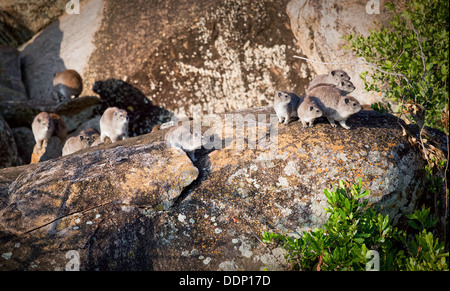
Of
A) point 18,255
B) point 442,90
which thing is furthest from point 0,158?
point 442,90

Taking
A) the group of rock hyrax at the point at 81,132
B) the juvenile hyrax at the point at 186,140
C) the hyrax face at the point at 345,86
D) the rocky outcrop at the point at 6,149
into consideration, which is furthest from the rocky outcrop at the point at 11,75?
the hyrax face at the point at 345,86

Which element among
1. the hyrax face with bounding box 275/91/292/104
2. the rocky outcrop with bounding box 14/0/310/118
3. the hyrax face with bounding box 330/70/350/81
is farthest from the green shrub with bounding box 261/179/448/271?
the rocky outcrop with bounding box 14/0/310/118

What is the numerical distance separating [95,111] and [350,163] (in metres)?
7.94

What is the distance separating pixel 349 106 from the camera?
499 cm

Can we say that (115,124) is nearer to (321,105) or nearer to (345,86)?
(321,105)

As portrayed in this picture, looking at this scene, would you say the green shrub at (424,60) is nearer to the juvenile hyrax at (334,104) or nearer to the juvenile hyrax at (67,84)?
the juvenile hyrax at (334,104)

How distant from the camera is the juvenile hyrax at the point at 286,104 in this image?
17.3ft

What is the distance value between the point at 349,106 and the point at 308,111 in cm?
54

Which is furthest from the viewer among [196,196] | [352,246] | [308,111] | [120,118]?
[120,118]

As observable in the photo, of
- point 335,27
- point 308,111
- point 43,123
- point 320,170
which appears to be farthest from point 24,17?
point 320,170

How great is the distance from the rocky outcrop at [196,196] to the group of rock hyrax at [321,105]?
7.8 inches

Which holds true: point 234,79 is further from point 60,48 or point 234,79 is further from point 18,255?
point 18,255

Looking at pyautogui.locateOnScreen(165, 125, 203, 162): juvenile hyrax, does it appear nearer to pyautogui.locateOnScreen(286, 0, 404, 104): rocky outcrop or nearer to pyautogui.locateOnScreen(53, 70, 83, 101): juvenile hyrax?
pyautogui.locateOnScreen(286, 0, 404, 104): rocky outcrop

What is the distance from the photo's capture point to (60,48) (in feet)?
38.3
